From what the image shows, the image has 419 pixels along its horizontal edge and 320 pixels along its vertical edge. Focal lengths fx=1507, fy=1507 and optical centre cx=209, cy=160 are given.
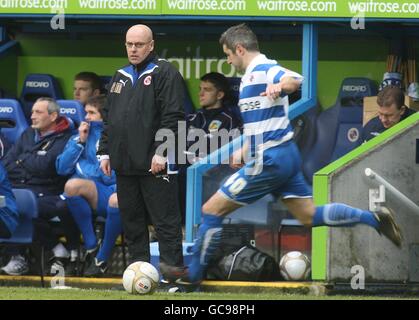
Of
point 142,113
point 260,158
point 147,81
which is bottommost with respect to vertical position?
point 260,158

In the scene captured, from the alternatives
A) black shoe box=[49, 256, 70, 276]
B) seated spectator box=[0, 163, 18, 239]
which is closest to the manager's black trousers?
seated spectator box=[0, 163, 18, 239]

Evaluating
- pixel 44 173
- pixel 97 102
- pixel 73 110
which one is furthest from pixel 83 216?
pixel 73 110

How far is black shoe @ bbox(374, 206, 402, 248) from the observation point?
1250 centimetres

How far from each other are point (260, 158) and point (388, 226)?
166 cm

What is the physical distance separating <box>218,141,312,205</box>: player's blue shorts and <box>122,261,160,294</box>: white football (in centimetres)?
84

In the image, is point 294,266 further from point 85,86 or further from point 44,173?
point 85,86

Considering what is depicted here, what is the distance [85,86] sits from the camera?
14820 mm

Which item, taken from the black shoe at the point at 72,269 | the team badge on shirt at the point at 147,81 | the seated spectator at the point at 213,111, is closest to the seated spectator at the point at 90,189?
the black shoe at the point at 72,269

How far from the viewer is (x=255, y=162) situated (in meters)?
11.5

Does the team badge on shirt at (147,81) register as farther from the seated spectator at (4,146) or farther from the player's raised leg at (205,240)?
the seated spectator at (4,146)

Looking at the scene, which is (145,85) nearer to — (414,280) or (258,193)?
(258,193)

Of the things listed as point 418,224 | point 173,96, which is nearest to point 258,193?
point 173,96

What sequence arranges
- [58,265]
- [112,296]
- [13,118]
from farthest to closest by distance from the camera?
[13,118]
[58,265]
[112,296]

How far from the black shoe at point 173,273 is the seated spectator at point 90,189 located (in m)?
1.45
